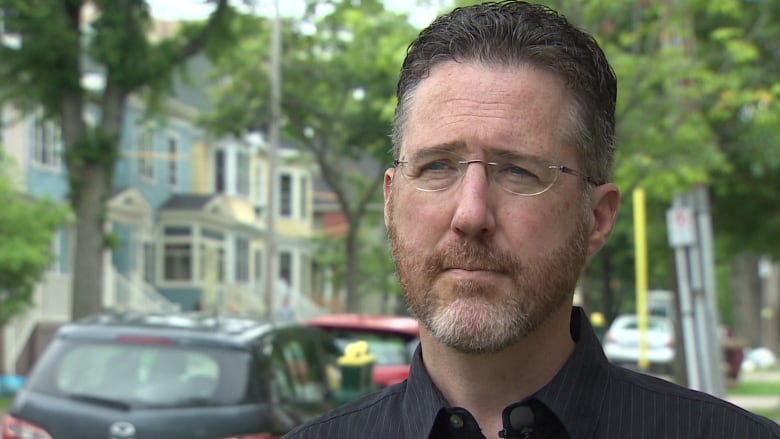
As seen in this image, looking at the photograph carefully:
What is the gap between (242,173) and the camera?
45281 millimetres

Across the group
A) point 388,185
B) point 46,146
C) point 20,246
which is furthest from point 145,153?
point 388,185

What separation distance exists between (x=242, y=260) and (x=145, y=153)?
1055 centimetres

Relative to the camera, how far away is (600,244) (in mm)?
2244

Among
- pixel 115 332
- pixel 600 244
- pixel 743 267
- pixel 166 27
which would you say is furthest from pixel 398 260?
pixel 166 27

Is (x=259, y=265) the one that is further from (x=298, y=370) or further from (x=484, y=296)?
(x=484, y=296)

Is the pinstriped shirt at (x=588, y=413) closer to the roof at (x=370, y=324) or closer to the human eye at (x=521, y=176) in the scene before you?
the human eye at (x=521, y=176)

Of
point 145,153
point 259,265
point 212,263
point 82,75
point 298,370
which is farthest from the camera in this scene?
point 259,265

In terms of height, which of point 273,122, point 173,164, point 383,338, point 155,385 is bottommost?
point 155,385

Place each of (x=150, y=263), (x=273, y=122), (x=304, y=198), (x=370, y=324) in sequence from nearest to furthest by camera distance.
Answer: (x=370, y=324), (x=273, y=122), (x=150, y=263), (x=304, y=198)

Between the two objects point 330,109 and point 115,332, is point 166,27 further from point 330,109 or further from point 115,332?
point 115,332

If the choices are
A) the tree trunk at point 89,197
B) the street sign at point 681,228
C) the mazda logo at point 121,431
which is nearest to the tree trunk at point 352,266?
the tree trunk at point 89,197

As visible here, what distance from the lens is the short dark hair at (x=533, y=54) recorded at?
206 cm

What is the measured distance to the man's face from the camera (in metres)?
1.92

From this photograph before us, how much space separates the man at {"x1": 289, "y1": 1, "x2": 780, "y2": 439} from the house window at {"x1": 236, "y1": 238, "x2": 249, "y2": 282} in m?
43.6
